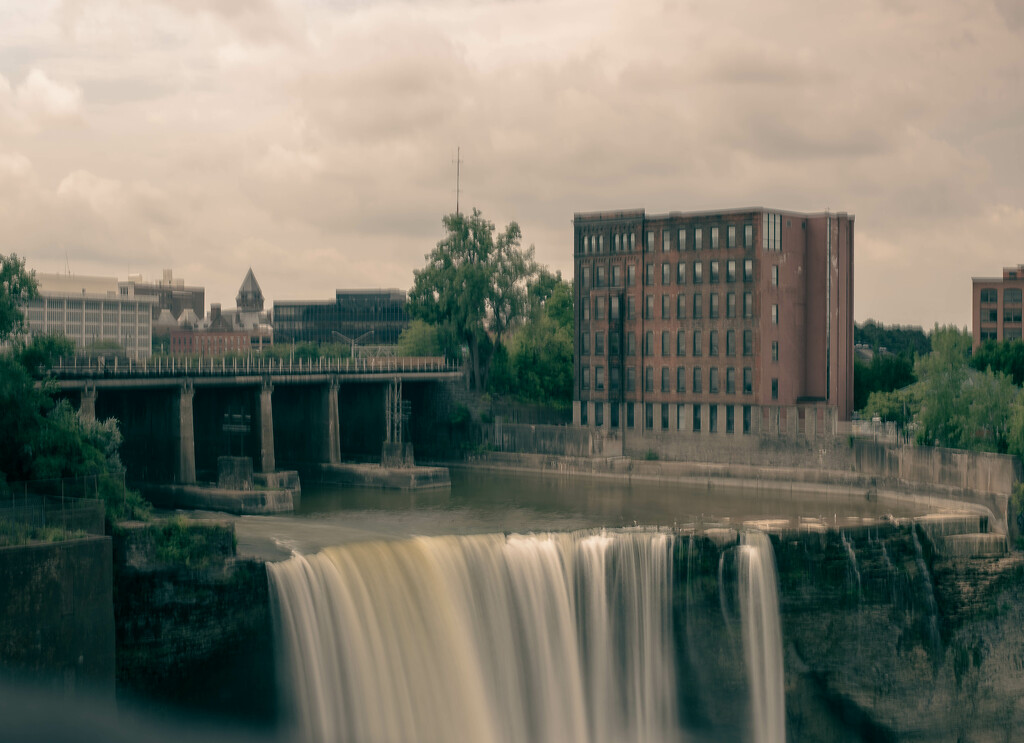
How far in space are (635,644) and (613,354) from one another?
47.8 meters

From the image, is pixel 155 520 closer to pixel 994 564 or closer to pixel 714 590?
pixel 714 590

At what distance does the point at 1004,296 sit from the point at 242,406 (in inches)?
4174

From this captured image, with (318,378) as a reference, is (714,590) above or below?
below

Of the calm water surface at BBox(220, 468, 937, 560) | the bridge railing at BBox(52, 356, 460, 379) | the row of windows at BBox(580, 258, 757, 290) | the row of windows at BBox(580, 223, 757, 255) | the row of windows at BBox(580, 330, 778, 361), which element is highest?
the row of windows at BBox(580, 223, 757, 255)

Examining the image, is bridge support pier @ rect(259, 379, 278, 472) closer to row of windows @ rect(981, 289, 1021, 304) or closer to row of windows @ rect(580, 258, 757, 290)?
row of windows @ rect(580, 258, 757, 290)

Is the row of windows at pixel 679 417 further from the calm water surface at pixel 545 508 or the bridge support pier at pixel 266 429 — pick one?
the bridge support pier at pixel 266 429

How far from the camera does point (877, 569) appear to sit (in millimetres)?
61906

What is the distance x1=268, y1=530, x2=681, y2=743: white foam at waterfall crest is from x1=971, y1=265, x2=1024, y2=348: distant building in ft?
372

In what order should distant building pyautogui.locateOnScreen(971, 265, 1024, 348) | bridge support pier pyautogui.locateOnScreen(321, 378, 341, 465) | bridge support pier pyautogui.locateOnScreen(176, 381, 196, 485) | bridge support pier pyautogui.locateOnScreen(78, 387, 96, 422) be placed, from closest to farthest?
bridge support pier pyautogui.locateOnScreen(78, 387, 96, 422), bridge support pier pyautogui.locateOnScreen(176, 381, 196, 485), bridge support pier pyautogui.locateOnScreen(321, 378, 341, 465), distant building pyautogui.locateOnScreen(971, 265, 1024, 348)

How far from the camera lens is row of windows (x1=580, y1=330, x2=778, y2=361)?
304 ft

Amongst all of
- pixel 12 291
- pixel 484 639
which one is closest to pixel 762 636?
pixel 484 639

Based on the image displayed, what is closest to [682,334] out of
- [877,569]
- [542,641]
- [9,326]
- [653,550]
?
[877,569]

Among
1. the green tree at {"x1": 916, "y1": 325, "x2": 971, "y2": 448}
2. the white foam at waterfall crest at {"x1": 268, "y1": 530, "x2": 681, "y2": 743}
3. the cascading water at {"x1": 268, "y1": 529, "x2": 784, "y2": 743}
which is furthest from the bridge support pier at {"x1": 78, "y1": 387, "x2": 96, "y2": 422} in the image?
the green tree at {"x1": 916, "y1": 325, "x2": 971, "y2": 448}

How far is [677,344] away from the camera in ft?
316
